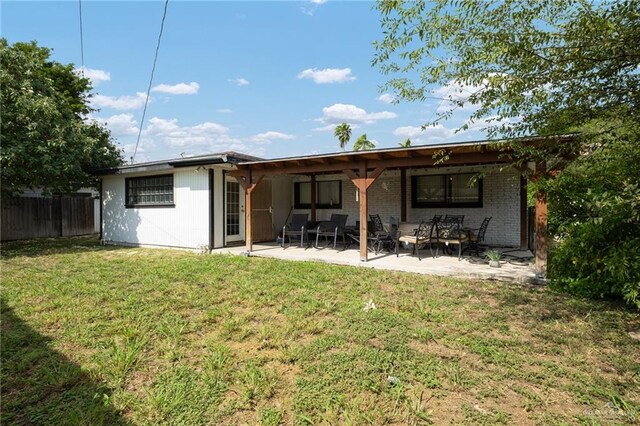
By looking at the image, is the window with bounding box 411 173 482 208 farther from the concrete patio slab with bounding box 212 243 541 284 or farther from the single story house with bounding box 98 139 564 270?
the concrete patio slab with bounding box 212 243 541 284

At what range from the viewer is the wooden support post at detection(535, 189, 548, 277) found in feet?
19.1

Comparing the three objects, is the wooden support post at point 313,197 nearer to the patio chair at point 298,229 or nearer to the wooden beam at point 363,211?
the patio chair at point 298,229

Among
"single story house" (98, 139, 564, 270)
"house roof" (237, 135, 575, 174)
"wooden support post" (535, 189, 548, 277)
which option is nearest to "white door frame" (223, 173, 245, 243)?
"single story house" (98, 139, 564, 270)

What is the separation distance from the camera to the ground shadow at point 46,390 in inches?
101

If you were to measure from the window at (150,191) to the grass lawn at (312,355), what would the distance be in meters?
5.34

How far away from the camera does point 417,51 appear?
3676 mm

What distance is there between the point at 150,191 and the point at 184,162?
8.00 ft

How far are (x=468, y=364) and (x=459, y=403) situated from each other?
62 cm

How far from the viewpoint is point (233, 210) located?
10.8 meters

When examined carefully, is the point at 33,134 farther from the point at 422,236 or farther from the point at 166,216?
the point at 422,236

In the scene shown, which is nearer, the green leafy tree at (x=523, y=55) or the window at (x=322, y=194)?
the green leafy tree at (x=523, y=55)

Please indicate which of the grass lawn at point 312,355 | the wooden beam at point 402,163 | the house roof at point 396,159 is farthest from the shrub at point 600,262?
the wooden beam at point 402,163

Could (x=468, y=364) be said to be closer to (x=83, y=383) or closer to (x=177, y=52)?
(x=83, y=383)

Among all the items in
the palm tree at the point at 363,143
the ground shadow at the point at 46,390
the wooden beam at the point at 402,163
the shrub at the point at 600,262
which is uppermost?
the palm tree at the point at 363,143
